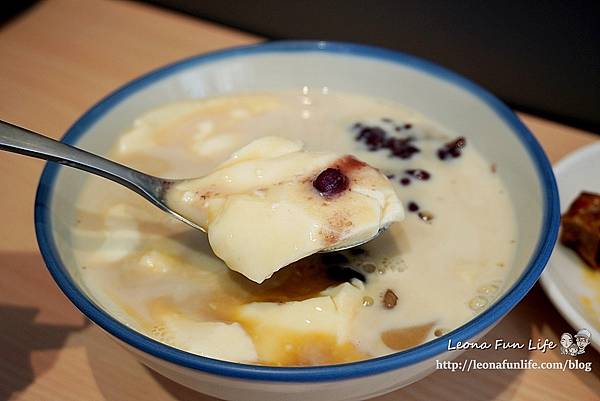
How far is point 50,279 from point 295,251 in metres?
0.47

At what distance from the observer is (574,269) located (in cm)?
110

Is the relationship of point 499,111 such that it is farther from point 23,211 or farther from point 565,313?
point 23,211

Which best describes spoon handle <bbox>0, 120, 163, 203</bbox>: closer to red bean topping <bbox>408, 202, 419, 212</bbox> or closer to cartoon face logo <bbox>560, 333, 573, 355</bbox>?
red bean topping <bbox>408, 202, 419, 212</bbox>

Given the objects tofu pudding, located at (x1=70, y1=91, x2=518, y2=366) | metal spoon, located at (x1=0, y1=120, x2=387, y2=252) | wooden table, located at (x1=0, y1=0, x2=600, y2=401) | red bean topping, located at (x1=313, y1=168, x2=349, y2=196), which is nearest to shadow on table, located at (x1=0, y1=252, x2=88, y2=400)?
wooden table, located at (x1=0, y1=0, x2=600, y2=401)

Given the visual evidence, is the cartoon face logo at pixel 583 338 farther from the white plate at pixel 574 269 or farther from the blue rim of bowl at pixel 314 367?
the blue rim of bowl at pixel 314 367

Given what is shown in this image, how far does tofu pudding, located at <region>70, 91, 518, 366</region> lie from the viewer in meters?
0.84

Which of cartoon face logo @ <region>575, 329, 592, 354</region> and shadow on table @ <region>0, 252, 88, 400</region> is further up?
cartoon face logo @ <region>575, 329, 592, 354</region>

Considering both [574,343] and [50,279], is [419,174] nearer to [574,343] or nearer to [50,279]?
[574,343]

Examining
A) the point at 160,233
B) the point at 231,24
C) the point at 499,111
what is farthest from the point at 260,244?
the point at 231,24

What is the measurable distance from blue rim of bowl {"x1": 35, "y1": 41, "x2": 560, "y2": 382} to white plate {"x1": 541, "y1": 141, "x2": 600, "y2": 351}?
137 millimetres

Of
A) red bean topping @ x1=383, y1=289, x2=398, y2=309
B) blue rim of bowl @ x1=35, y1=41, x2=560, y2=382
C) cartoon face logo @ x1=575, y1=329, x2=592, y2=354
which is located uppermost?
blue rim of bowl @ x1=35, y1=41, x2=560, y2=382

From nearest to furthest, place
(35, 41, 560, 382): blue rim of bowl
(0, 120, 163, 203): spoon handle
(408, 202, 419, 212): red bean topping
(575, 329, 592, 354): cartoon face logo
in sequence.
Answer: (35, 41, 560, 382): blue rim of bowl → (0, 120, 163, 203): spoon handle → (575, 329, 592, 354): cartoon face logo → (408, 202, 419, 212): red bean topping

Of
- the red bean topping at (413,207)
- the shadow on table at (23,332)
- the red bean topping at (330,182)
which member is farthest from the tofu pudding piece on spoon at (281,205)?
the shadow on table at (23,332)

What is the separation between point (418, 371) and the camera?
2.50ft
